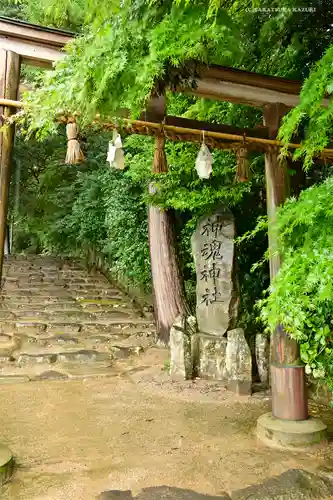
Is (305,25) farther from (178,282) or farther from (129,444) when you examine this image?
(129,444)

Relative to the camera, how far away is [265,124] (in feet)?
15.2

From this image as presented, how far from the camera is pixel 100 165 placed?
39.3ft

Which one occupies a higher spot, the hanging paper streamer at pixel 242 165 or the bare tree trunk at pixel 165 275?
the hanging paper streamer at pixel 242 165

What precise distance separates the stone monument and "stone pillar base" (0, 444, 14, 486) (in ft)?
11.3

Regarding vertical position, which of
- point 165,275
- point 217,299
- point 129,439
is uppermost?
point 165,275

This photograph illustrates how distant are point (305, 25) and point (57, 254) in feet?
47.3

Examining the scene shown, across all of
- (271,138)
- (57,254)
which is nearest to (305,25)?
(271,138)

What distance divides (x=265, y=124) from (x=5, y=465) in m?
4.12

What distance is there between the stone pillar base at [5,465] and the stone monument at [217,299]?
343 cm

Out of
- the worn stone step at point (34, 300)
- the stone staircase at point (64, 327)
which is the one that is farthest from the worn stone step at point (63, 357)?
the worn stone step at point (34, 300)

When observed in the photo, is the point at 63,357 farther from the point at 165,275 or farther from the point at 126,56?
the point at 126,56

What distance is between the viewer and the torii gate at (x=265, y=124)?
362 centimetres

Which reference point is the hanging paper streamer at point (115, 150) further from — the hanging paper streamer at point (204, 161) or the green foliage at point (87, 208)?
the green foliage at point (87, 208)

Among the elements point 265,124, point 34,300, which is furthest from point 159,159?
point 34,300
